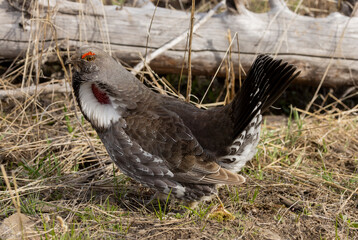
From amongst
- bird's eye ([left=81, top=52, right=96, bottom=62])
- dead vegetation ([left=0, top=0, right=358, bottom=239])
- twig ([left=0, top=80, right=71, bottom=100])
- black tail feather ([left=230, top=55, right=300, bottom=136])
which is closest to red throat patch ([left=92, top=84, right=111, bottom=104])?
bird's eye ([left=81, top=52, right=96, bottom=62])

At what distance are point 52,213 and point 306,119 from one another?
10.6 ft

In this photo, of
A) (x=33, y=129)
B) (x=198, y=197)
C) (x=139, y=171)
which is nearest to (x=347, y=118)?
(x=198, y=197)

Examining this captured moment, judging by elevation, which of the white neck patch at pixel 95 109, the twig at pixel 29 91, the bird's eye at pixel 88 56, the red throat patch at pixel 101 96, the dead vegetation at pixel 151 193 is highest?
the bird's eye at pixel 88 56

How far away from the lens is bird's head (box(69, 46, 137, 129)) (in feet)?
11.8

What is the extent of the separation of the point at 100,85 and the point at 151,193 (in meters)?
1.14

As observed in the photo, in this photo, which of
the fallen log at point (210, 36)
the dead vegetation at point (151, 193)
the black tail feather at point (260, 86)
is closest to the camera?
the black tail feather at point (260, 86)

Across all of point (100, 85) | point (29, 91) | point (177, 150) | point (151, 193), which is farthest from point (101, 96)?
point (29, 91)

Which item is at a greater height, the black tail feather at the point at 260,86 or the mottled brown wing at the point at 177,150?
the black tail feather at the point at 260,86

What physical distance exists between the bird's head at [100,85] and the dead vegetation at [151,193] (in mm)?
660

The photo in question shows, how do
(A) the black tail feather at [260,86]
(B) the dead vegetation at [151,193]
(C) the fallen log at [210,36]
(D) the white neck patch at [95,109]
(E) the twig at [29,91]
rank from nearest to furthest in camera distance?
1. (A) the black tail feather at [260,86]
2. (B) the dead vegetation at [151,193]
3. (D) the white neck patch at [95,109]
4. (E) the twig at [29,91]
5. (C) the fallen log at [210,36]

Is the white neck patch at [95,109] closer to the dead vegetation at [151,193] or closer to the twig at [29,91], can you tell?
the dead vegetation at [151,193]

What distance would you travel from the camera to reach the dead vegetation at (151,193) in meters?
Answer: 3.27

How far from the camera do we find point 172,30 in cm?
530

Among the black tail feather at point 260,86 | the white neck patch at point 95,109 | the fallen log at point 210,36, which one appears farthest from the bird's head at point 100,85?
the fallen log at point 210,36
